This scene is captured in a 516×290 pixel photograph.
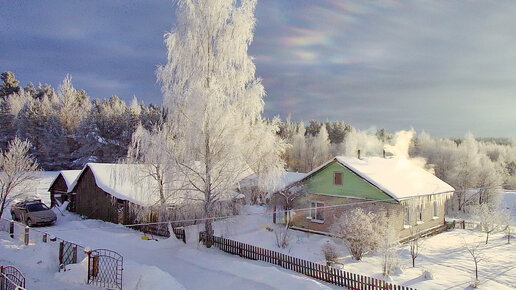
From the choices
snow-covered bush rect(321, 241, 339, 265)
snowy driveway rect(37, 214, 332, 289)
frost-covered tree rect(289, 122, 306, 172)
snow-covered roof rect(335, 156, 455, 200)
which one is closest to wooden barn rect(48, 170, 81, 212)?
snowy driveway rect(37, 214, 332, 289)

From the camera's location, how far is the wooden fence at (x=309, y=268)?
1170cm

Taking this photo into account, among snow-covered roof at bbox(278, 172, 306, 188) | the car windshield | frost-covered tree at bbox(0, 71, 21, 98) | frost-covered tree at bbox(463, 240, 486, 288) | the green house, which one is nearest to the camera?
frost-covered tree at bbox(463, 240, 486, 288)

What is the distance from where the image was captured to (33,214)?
79.8ft

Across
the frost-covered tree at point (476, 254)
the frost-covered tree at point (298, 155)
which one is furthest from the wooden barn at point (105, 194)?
the frost-covered tree at point (298, 155)

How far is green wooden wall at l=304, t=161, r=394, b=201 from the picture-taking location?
22.2m

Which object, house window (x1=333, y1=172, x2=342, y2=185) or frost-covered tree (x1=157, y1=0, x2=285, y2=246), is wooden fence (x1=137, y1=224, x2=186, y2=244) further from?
house window (x1=333, y1=172, x2=342, y2=185)

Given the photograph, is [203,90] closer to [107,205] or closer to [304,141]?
[107,205]

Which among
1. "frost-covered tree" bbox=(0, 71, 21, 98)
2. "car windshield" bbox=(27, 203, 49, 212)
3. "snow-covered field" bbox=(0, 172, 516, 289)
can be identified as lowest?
"snow-covered field" bbox=(0, 172, 516, 289)

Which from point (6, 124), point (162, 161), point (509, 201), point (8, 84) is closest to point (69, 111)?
point (6, 124)

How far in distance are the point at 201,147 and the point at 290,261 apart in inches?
277

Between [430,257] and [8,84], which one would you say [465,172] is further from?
[8,84]

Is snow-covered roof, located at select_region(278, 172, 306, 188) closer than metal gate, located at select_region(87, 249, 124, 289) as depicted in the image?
No

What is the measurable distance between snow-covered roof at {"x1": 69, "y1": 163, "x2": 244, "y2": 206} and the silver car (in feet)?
13.2

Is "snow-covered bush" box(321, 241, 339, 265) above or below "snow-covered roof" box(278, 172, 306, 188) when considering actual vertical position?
below
